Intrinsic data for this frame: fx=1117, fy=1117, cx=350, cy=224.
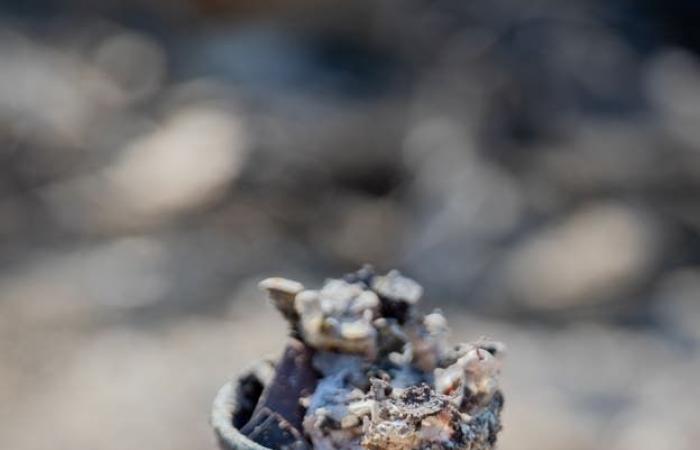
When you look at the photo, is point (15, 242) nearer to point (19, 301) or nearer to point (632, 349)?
point (19, 301)

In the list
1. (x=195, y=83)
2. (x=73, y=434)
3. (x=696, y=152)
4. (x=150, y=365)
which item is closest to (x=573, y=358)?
(x=696, y=152)

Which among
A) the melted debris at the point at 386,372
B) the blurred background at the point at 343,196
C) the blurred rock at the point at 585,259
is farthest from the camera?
the blurred rock at the point at 585,259

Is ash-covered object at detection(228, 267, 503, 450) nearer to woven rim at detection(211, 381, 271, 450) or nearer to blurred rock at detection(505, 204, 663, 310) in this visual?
woven rim at detection(211, 381, 271, 450)

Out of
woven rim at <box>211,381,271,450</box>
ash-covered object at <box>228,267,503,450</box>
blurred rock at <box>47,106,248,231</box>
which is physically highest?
blurred rock at <box>47,106,248,231</box>

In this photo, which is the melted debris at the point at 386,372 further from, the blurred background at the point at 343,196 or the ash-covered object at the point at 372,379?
the blurred background at the point at 343,196

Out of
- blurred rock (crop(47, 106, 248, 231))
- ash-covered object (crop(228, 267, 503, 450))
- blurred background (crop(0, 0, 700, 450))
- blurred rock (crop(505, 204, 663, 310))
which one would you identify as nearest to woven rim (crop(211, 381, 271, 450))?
ash-covered object (crop(228, 267, 503, 450))

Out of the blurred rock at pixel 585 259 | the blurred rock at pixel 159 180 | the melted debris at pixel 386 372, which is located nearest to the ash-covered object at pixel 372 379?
the melted debris at pixel 386 372
